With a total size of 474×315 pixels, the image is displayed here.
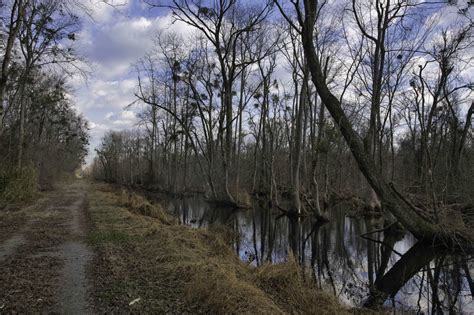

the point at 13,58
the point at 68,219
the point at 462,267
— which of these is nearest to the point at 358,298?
the point at 462,267

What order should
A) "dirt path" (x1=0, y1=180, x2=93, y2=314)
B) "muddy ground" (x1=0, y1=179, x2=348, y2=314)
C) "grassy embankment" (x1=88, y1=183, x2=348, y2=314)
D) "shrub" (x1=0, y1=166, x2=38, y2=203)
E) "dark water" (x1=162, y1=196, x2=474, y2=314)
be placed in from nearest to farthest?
"dirt path" (x1=0, y1=180, x2=93, y2=314) < "muddy ground" (x1=0, y1=179, x2=348, y2=314) < "grassy embankment" (x1=88, y1=183, x2=348, y2=314) < "dark water" (x1=162, y1=196, x2=474, y2=314) < "shrub" (x1=0, y1=166, x2=38, y2=203)

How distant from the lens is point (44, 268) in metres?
6.24

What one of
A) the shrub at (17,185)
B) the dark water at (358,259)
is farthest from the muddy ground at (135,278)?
the shrub at (17,185)

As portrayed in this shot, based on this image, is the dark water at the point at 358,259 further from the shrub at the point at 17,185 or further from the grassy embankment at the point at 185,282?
the shrub at the point at 17,185

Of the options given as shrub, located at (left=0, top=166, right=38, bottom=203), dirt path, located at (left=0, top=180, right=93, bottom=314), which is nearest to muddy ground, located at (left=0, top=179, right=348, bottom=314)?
dirt path, located at (left=0, top=180, right=93, bottom=314)

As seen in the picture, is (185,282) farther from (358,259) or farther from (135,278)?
(358,259)

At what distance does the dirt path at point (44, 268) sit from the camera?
4.64 metres

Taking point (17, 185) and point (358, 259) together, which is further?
point (17, 185)

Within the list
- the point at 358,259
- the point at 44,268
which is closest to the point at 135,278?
the point at 44,268

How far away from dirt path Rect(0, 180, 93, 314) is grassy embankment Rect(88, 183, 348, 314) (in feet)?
0.97

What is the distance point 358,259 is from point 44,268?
9.29m

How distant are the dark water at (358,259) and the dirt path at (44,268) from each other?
5.01m

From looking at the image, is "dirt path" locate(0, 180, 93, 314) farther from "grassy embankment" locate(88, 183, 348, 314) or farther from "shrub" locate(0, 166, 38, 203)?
"shrub" locate(0, 166, 38, 203)

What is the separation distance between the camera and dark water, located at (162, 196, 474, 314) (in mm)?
8109
